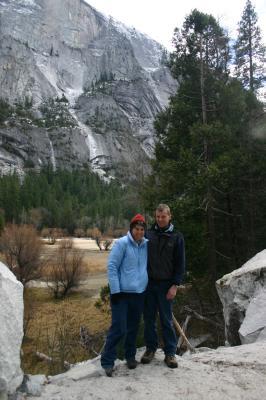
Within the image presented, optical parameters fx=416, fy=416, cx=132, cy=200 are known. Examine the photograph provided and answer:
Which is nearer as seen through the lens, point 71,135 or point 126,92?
point 71,135

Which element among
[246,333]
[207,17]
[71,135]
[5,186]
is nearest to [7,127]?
[71,135]

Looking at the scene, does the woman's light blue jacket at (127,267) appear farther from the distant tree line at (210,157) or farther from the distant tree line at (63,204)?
the distant tree line at (63,204)

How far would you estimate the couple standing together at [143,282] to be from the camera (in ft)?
16.9

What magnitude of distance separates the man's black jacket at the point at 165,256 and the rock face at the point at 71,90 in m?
117

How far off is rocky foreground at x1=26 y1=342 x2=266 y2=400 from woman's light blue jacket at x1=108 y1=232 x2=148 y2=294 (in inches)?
40.7

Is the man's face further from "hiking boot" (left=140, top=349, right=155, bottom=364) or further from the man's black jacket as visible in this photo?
"hiking boot" (left=140, top=349, right=155, bottom=364)

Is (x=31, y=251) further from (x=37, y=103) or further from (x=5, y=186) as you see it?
(x=37, y=103)

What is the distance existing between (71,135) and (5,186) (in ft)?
186

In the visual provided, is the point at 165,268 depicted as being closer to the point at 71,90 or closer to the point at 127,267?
the point at 127,267

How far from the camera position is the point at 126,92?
173 meters

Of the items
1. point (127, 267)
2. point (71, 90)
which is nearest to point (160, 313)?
point (127, 267)

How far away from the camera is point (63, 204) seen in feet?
317

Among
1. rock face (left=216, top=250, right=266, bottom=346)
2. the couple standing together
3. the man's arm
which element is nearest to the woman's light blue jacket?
the couple standing together

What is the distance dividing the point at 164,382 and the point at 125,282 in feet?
4.09
